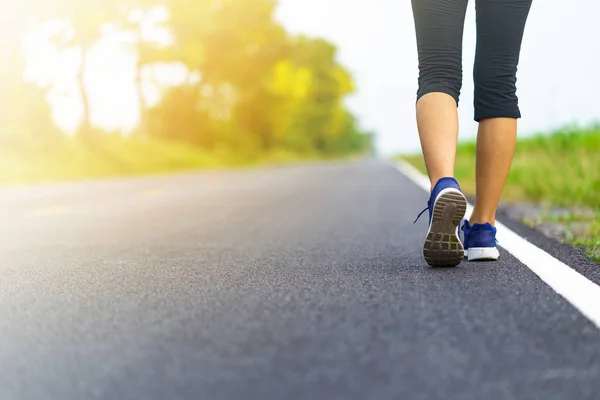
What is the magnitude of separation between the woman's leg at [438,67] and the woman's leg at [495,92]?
0.41ft

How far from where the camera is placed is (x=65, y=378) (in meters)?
2.03

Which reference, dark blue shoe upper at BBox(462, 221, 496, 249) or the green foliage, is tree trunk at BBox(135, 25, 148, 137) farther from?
dark blue shoe upper at BBox(462, 221, 496, 249)

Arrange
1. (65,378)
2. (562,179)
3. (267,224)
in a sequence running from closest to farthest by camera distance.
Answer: (65,378) < (267,224) < (562,179)

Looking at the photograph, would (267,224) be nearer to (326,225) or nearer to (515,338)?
(326,225)

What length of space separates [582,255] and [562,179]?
4.14 m

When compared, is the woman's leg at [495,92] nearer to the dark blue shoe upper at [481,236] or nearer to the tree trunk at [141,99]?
the dark blue shoe upper at [481,236]

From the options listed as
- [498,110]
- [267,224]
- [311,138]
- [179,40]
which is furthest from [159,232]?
[311,138]

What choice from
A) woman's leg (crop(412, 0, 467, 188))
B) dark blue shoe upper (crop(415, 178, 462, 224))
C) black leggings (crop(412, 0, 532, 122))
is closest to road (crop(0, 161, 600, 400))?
dark blue shoe upper (crop(415, 178, 462, 224))

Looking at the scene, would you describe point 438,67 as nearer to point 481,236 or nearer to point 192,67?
point 481,236

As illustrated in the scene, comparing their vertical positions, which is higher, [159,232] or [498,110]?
[498,110]

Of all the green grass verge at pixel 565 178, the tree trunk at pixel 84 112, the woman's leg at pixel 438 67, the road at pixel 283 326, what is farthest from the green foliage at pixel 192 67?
the woman's leg at pixel 438 67

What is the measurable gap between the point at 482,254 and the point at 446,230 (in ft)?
1.28

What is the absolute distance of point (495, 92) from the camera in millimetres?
3764

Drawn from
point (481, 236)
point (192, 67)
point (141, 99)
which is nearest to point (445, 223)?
point (481, 236)
